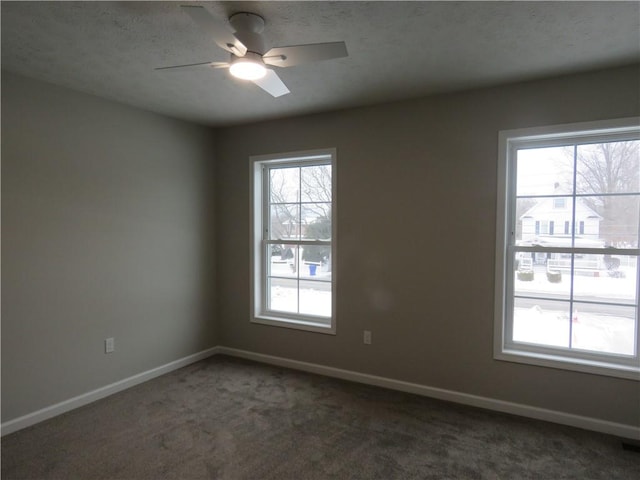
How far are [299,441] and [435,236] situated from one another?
1827mm

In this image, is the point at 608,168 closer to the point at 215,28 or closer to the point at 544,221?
the point at 544,221

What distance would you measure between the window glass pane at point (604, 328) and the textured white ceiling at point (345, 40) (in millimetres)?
1654

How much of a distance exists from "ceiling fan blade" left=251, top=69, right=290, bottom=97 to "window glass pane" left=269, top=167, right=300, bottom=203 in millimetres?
1535

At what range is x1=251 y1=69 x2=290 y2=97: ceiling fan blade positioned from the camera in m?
2.04

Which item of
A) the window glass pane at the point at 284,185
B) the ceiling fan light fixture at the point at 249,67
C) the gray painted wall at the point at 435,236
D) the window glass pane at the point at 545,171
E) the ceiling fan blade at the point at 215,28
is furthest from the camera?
the window glass pane at the point at 284,185

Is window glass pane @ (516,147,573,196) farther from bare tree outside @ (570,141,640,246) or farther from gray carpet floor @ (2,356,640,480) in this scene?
gray carpet floor @ (2,356,640,480)

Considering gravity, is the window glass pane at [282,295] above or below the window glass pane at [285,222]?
below

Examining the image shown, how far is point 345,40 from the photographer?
6.84ft

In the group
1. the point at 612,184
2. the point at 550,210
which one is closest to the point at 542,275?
the point at 550,210

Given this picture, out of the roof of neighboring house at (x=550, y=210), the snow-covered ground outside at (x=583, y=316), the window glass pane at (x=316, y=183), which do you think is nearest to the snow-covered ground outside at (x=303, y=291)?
the window glass pane at (x=316, y=183)

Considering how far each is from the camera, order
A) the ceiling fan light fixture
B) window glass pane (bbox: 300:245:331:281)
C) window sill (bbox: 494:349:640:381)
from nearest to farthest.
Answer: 1. the ceiling fan light fixture
2. window sill (bbox: 494:349:640:381)
3. window glass pane (bbox: 300:245:331:281)

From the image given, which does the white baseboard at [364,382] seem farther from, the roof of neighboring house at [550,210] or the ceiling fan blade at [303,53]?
the ceiling fan blade at [303,53]

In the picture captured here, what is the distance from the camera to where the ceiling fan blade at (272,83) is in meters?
2.04

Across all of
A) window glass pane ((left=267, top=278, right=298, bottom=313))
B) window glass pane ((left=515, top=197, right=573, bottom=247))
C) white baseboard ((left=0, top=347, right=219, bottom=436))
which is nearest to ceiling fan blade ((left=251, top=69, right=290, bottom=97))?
window glass pane ((left=515, top=197, right=573, bottom=247))
